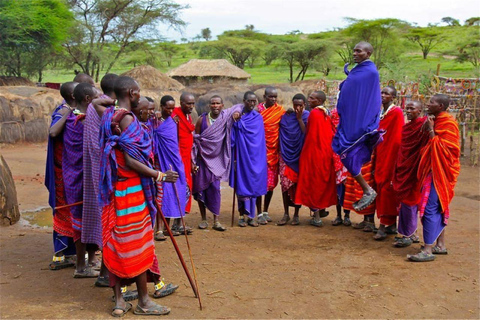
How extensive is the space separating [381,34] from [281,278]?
31421 millimetres

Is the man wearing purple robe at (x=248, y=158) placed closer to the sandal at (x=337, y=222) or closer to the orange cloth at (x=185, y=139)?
the orange cloth at (x=185, y=139)

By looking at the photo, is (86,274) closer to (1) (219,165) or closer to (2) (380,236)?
(1) (219,165)

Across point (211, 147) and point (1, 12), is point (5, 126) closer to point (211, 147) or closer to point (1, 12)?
point (1, 12)

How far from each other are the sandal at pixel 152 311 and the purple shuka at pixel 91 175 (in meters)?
0.71

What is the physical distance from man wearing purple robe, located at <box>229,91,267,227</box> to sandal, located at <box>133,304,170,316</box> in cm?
305

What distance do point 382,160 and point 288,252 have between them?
1.66 m

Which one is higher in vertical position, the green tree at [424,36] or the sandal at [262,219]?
the green tree at [424,36]

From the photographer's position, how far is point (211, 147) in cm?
645

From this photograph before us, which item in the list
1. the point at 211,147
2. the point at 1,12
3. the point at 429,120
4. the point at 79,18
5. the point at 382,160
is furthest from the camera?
the point at 79,18

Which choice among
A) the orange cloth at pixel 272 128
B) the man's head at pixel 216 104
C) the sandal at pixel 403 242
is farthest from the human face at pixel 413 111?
the man's head at pixel 216 104

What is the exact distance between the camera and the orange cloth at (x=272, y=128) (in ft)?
22.0

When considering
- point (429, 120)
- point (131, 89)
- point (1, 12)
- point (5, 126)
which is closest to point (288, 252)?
point (429, 120)

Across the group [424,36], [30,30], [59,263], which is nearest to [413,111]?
[59,263]

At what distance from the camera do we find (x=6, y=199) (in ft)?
20.4
